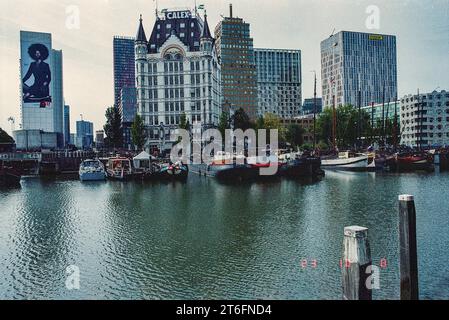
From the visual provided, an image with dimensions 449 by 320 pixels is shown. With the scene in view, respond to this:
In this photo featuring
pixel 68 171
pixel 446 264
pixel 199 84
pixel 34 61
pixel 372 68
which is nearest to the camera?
pixel 446 264

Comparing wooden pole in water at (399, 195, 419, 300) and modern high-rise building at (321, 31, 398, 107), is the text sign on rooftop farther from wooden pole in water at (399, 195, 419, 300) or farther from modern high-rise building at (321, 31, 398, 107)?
wooden pole in water at (399, 195, 419, 300)

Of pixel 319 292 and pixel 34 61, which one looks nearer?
pixel 319 292

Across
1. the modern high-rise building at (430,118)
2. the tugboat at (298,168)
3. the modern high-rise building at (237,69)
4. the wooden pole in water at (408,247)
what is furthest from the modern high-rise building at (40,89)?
the modern high-rise building at (430,118)

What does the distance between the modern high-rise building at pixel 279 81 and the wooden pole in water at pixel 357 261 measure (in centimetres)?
8280

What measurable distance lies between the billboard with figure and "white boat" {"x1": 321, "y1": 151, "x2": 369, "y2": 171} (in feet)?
106

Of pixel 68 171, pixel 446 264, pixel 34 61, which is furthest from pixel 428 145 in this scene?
pixel 446 264

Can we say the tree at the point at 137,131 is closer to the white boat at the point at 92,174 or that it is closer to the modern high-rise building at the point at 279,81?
the white boat at the point at 92,174

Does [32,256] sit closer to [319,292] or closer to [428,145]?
[319,292]

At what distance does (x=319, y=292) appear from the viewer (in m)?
9.80

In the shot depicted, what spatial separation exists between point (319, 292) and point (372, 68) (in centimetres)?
3713

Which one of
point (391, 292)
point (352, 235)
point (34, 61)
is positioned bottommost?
point (391, 292)

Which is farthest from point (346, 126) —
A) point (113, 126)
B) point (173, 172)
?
point (173, 172)

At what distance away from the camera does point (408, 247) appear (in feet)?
27.7
